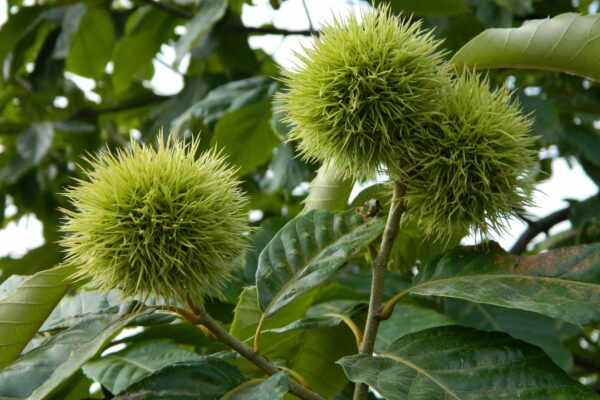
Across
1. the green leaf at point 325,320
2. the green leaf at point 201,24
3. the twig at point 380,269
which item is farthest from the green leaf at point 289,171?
the twig at point 380,269

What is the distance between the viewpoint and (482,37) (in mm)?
1471

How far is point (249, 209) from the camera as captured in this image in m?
3.18

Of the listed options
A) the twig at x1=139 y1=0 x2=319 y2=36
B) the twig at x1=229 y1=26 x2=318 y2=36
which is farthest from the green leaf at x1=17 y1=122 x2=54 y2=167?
the twig at x1=229 y1=26 x2=318 y2=36

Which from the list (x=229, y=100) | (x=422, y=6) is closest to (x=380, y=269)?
(x=229, y=100)

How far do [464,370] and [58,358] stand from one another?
2.37 feet

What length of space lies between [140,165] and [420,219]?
525 millimetres

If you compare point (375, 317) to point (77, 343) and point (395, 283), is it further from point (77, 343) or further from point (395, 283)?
point (395, 283)

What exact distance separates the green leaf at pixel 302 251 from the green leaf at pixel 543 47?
1.26 feet

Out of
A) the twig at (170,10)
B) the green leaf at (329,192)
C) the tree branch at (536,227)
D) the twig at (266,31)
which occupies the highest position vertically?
the twig at (170,10)

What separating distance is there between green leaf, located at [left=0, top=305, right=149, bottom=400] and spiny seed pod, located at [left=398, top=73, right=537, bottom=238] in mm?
587

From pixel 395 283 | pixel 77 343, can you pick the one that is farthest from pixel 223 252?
pixel 395 283

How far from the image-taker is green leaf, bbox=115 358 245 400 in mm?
1271

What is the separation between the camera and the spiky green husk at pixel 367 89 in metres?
1.33

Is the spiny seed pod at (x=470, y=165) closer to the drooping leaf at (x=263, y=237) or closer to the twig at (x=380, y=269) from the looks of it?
the twig at (x=380, y=269)
